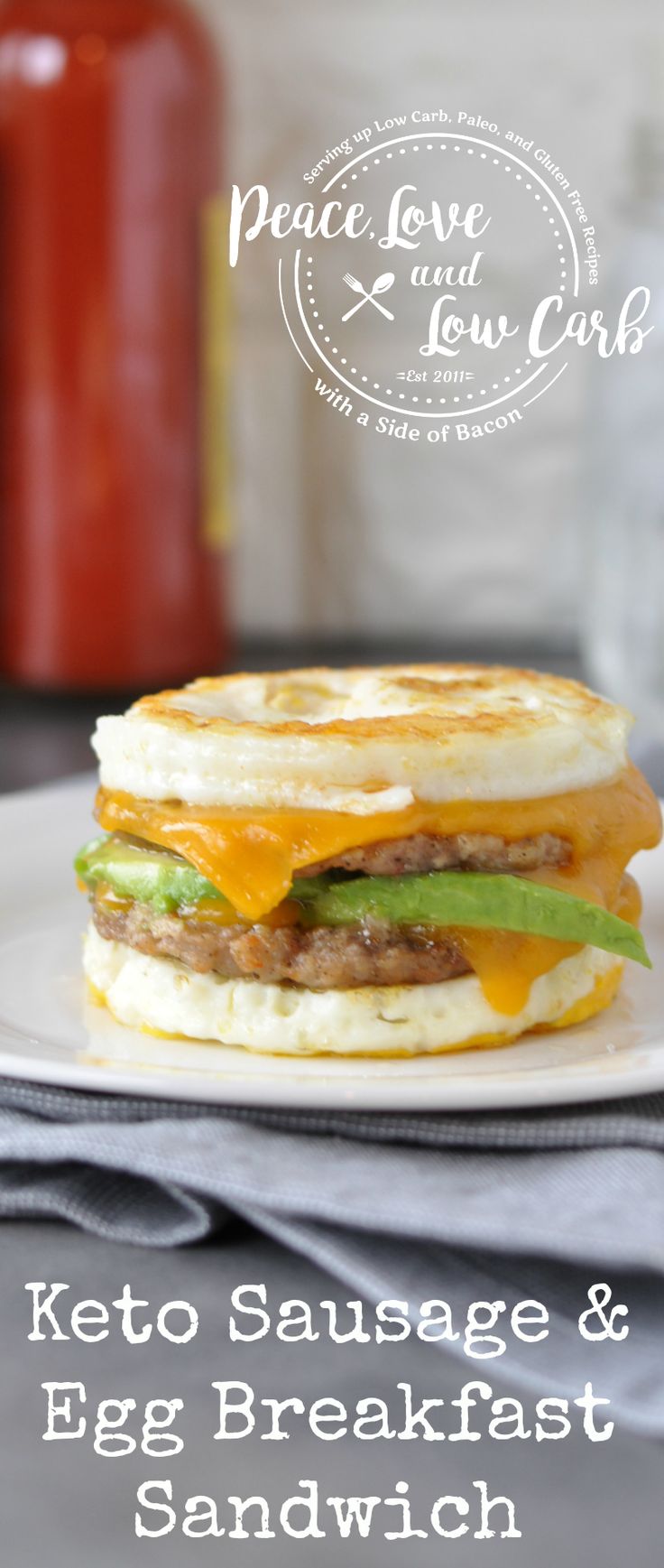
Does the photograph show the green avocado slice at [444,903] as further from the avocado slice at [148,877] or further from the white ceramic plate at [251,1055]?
the white ceramic plate at [251,1055]

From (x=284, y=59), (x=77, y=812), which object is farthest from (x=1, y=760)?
(x=284, y=59)

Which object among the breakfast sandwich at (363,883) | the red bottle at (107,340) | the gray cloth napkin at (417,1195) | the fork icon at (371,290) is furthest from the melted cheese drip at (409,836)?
the fork icon at (371,290)

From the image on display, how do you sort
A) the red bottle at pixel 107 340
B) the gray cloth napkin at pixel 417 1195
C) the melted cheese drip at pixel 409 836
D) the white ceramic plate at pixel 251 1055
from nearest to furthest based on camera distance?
the gray cloth napkin at pixel 417 1195 → the white ceramic plate at pixel 251 1055 → the melted cheese drip at pixel 409 836 → the red bottle at pixel 107 340

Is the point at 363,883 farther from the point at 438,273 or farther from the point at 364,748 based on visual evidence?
the point at 438,273

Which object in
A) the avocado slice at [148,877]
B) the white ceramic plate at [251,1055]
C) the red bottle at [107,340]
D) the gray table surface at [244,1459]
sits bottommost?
the gray table surface at [244,1459]

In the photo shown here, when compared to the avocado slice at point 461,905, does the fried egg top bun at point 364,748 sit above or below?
above

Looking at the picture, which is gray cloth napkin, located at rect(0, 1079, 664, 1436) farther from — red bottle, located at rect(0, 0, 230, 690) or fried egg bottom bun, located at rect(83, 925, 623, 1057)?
red bottle, located at rect(0, 0, 230, 690)

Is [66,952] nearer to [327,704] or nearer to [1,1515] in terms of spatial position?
[327,704]
